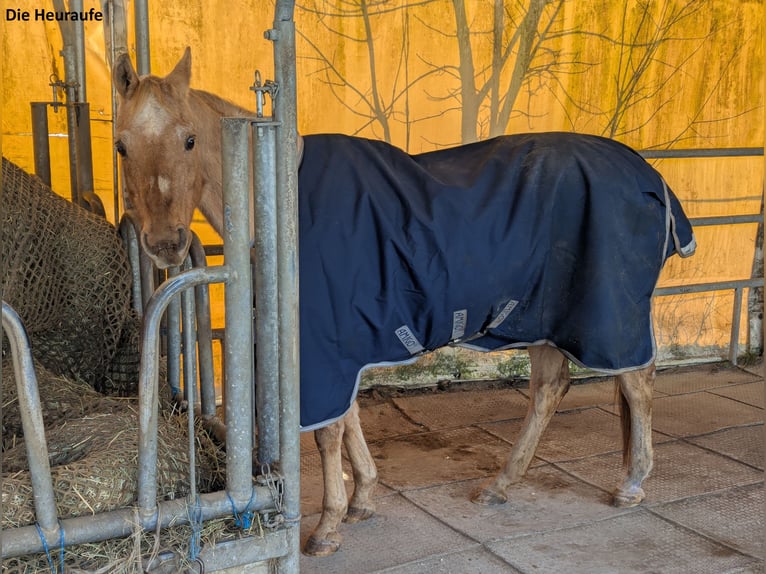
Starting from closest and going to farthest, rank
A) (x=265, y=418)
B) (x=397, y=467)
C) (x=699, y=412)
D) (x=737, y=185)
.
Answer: (x=265, y=418)
(x=397, y=467)
(x=699, y=412)
(x=737, y=185)

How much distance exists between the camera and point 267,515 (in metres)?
2.09

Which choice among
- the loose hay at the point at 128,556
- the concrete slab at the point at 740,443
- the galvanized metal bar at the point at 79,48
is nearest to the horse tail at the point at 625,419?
the concrete slab at the point at 740,443

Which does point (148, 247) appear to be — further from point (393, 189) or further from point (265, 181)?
point (393, 189)

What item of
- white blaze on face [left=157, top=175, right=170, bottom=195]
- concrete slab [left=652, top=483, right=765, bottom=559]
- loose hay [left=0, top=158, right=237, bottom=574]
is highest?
white blaze on face [left=157, top=175, right=170, bottom=195]

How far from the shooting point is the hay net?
2723mm

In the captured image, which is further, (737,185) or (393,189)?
(737,185)

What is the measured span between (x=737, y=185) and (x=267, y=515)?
427 cm

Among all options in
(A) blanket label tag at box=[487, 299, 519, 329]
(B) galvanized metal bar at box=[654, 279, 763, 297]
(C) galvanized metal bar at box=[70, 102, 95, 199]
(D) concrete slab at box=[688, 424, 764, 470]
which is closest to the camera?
(A) blanket label tag at box=[487, 299, 519, 329]

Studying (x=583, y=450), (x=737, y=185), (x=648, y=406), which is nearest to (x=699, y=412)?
(x=583, y=450)

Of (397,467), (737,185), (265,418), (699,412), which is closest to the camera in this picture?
(265,418)

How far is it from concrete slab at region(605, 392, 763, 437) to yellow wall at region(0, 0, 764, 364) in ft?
2.43

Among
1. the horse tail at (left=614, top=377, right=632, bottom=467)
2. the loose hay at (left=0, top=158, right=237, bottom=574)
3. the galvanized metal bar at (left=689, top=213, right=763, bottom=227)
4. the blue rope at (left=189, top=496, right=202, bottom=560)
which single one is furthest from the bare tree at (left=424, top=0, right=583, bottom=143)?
the blue rope at (left=189, top=496, right=202, bottom=560)

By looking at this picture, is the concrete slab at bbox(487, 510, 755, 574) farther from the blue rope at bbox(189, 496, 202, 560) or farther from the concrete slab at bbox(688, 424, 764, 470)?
the blue rope at bbox(189, 496, 202, 560)

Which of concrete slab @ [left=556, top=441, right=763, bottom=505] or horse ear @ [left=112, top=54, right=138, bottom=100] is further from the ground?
horse ear @ [left=112, top=54, right=138, bottom=100]
